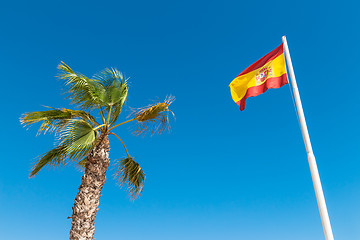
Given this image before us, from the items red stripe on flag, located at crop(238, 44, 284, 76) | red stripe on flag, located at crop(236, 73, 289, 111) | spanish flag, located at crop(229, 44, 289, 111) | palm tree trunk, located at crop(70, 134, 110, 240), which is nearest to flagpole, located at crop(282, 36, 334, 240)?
red stripe on flag, located at crop(236, 73, 289, 111)

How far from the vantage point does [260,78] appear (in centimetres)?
812

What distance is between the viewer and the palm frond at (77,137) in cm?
815

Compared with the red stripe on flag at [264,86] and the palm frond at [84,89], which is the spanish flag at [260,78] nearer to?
the red stripe on flag at [264,86]

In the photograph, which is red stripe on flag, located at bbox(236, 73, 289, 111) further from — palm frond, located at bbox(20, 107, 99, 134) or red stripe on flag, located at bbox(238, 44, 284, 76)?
palm frond, located at bbox(20, 107, 99, 134)

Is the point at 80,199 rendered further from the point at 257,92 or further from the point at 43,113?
the point at 257,92

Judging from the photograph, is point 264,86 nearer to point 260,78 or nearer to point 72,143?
point 260,78

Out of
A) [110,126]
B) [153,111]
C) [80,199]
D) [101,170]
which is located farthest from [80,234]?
[153,111]

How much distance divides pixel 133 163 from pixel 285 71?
19.3 ft

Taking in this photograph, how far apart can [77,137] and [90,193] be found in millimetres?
1710

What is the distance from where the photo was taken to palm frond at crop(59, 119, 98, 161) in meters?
8.15

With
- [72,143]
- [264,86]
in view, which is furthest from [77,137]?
Result: [264,86]

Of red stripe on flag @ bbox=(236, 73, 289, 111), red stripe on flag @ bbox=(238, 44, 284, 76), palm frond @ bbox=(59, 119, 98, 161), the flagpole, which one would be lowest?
the flagpole

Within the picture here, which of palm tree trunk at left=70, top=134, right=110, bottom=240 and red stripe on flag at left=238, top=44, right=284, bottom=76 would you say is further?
red stripe on flag at left=238, top=44, right=284, bottom=76

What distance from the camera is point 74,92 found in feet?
30.5
